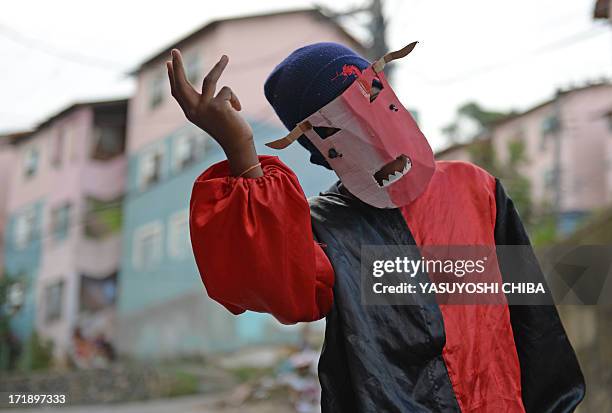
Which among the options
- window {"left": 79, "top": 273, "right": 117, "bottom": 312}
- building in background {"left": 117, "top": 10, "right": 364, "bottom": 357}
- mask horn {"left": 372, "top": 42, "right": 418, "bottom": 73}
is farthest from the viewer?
window {"left": 79, "top": 273, "right": 117, "bottom": 312}

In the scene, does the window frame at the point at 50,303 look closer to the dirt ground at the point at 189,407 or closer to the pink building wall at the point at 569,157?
the dirt ground at the point at 189,407

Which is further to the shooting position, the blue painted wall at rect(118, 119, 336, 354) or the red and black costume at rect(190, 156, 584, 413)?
the blue painted wall at rect(118, 119, 336, 354)

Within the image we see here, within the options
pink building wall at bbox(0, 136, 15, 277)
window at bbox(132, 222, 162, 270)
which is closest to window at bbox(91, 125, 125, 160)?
window at bbox(132, 222, 162, 270)

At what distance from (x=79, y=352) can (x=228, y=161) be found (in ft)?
46.7

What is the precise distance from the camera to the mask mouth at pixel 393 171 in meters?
1.18

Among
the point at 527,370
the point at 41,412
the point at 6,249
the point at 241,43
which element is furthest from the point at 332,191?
the point at 6,249

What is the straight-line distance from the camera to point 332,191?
133 centimetres

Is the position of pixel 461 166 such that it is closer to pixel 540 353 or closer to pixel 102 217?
pixel 540 353

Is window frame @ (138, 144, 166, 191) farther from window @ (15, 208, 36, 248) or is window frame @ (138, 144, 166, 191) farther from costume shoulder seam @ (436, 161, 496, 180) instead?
costume shoulder seam @ (436, 161, 496, 180)

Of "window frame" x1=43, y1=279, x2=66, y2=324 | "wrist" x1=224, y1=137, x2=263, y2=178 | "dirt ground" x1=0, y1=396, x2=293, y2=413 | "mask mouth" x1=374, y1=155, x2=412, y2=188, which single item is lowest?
"dirt ground" x1=0, y1=396, x2=293, y2=413

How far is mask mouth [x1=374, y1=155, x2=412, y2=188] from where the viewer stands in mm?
1179

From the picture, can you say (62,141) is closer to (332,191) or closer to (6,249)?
(6,249)

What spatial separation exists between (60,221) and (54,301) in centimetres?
167

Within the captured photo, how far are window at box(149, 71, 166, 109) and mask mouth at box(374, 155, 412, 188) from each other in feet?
27.2
